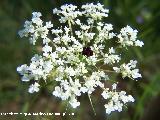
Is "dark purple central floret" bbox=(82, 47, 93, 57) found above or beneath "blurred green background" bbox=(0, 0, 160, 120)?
beneath

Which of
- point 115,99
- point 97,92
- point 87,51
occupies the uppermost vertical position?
point 97,92

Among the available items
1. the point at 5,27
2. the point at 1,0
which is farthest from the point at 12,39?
the point at 1,0

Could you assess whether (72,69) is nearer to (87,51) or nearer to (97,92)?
(87,51)

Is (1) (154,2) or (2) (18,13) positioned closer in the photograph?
(1) (154,2)

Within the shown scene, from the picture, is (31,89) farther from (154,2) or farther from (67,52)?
(154,2)

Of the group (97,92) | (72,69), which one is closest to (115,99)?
(72,69)

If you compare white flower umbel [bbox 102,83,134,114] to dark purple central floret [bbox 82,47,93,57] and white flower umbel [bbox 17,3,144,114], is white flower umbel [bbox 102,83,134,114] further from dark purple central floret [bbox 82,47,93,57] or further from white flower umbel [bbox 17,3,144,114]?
dark purple central floret [bbox 82,47,93,57]

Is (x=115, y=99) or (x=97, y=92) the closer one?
(x=115, y=99)

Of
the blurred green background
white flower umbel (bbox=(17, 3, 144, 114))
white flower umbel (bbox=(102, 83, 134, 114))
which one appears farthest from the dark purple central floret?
the blurred green background
